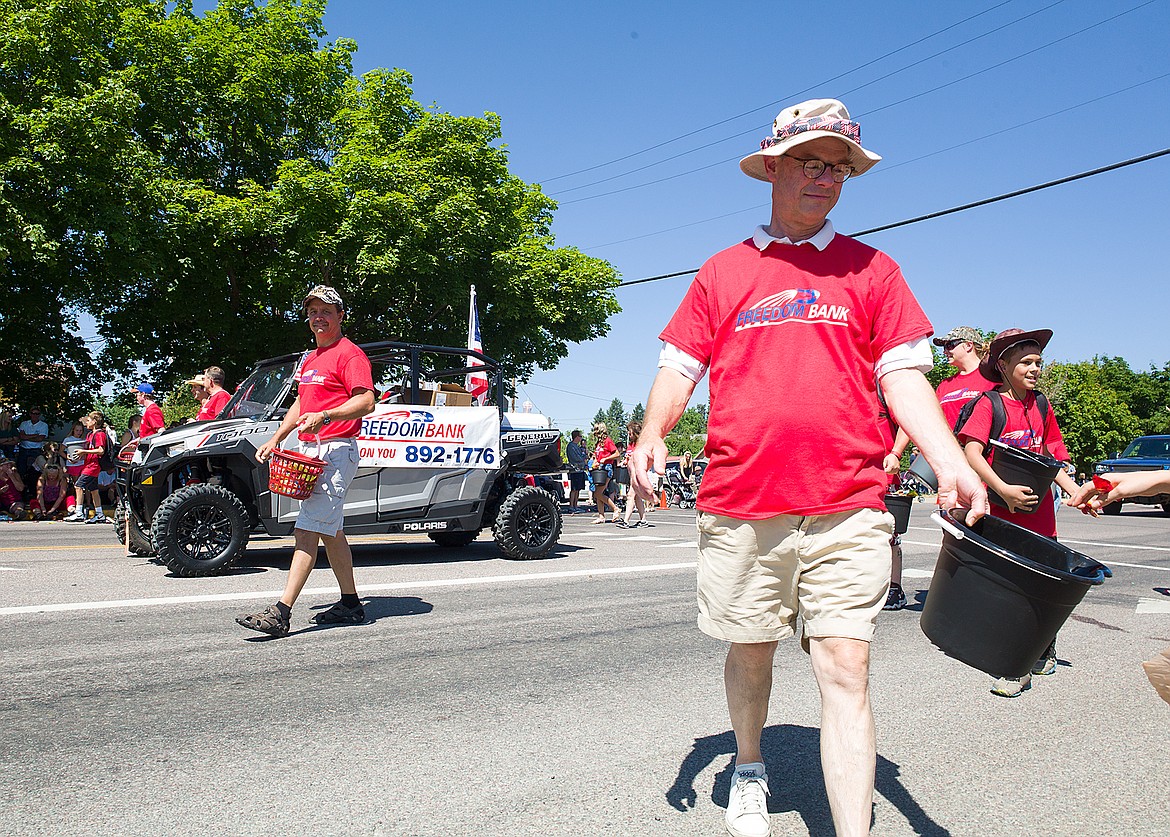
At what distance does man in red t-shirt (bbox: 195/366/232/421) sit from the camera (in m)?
9.94

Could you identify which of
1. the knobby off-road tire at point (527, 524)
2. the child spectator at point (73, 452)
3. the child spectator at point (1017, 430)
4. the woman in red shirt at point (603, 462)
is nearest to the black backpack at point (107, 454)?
the child spectator at point (73, 452)

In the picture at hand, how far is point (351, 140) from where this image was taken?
21.2 metres

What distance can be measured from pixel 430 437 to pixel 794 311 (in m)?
6.79

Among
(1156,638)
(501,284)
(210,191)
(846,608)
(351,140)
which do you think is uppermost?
(351,140)

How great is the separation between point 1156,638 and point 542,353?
783 inches

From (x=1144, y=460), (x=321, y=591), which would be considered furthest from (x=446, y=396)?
(x=1144, y=460)

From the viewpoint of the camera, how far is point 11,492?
1595 cm

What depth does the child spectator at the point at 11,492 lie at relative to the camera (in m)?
15.8

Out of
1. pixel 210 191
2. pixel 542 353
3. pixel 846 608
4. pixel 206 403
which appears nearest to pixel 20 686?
pixel 846 608

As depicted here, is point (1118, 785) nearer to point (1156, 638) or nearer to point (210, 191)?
point (1156, 638)

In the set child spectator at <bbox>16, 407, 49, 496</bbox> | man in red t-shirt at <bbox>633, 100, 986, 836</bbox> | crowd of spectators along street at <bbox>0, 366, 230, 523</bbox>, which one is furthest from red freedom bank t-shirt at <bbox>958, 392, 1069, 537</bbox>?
child spectator at <bbox>16, 407, 49, 496</bbox>

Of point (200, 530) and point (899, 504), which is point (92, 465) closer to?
point (200, 530)

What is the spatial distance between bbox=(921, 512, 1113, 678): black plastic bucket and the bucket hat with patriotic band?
1.10m

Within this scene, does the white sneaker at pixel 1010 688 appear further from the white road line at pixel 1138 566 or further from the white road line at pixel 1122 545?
the white road line at pixel 1122 545
